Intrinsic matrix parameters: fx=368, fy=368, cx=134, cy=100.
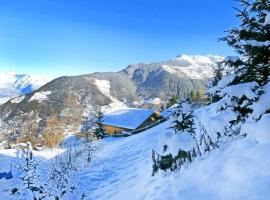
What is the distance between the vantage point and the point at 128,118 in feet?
202

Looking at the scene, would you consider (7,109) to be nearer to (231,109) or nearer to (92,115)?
(92,115)

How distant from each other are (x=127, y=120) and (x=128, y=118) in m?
0.85

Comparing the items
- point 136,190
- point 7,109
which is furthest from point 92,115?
point 7,109

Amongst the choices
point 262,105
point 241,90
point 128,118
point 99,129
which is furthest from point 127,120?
point 262,105

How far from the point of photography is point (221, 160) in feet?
22.9

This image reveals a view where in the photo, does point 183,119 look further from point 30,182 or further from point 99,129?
point 99,129

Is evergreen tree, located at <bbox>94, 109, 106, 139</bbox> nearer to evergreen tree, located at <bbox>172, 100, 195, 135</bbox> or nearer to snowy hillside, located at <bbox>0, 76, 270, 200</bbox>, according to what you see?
snowy hillside, located at <bbox>0, 76, 270, 200</bbox>

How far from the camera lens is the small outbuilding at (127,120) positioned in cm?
5903

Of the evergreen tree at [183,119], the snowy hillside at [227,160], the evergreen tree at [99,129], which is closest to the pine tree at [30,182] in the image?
the snowy hillside at [227,160]

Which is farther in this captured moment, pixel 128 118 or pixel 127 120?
pixel 128 118

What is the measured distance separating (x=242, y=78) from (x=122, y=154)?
37.2 ft

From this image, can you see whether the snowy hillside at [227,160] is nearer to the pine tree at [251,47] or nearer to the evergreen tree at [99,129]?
the pine tree at [251,47]

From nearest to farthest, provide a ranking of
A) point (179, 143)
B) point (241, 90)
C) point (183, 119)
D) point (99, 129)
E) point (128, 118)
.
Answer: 1. point (241, 90)
2. point (179, 143)
3. point (183, 119)
4. point (99, 129)
5. point (128, 118)

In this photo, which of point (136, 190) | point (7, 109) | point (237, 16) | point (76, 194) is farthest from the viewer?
point (7, 109)
